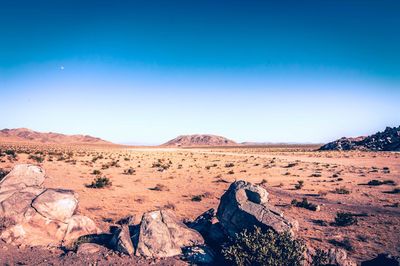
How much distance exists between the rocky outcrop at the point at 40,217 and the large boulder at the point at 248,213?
5192 mm

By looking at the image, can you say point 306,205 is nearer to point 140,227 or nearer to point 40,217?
point 140,227

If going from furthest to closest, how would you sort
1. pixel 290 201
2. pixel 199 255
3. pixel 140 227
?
pixel 290 201 < pixel 140 227 < pixel 199 255

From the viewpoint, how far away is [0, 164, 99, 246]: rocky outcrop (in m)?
9.88

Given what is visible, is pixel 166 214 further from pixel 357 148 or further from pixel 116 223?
pixel 357 148

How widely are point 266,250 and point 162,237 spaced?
332 centimetres

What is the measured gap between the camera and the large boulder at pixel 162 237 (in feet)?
30.0

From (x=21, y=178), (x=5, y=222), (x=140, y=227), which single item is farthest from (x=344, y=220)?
(x=21, y=178)

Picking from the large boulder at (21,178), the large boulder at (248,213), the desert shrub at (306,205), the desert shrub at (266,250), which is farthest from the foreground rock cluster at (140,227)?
the desert shrub at (306,205)

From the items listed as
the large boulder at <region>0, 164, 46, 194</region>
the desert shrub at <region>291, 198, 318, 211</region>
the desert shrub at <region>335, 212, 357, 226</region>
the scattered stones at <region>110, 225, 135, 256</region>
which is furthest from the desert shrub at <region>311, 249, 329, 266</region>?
the large boulder at <region>0, 164, 46, 194</region>

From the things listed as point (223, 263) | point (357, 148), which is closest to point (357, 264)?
point (223, 263)

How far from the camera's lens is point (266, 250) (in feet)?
26.4

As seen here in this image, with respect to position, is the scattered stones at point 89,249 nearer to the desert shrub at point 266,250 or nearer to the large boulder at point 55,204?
the large boulder at point 55,204

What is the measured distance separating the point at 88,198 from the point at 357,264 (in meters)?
14.7

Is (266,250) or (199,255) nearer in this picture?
(266,250)
